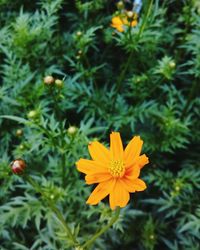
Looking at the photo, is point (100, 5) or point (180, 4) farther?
point (180, 4)

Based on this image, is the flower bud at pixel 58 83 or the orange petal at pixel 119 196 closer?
the orange petal at pixel 119 196

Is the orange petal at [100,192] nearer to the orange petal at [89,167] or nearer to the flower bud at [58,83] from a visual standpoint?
the orange petal at [89,167]

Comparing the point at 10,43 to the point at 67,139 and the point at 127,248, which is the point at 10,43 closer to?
the point at 67,139

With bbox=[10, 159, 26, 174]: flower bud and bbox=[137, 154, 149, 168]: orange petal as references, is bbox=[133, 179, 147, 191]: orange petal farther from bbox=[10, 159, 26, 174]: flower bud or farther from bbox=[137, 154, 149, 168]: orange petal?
bbox=[10, 159, 26, 174]: flower bud

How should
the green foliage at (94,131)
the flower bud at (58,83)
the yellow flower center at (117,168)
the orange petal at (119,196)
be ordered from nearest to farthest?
the orange petal at (119,196), the yellow flower center at (117,168), the flower bud at (58,83), the green foliage at (94,131)

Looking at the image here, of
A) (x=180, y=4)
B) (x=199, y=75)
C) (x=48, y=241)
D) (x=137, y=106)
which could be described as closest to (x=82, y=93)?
(x=137, y=106)

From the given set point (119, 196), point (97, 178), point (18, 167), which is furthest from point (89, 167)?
point (18, 167)

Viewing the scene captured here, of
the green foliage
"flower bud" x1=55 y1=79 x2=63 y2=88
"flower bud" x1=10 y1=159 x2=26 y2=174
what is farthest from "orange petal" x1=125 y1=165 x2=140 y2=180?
the green foliage

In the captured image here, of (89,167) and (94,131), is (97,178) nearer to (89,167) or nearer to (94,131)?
(89,167)

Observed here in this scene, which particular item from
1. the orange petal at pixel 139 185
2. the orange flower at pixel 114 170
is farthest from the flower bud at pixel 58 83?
the orange petal at pixel 139 185
